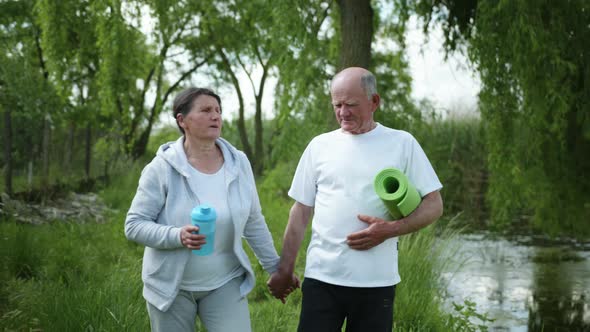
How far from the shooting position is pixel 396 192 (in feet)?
8.38

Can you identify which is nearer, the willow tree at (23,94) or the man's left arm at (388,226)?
A: the man's left arm at (388,226)

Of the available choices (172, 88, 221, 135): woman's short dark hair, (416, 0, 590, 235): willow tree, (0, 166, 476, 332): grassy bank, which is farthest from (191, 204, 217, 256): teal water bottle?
(416, 0, 590, 235): willow tree

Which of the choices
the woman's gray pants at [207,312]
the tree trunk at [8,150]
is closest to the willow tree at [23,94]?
the tree trunk at [8,150]

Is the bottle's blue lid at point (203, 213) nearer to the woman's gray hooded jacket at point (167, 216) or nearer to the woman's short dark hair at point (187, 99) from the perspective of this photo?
the woman's gray hooded jacket at point (167, 216)

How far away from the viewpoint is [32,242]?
578 cm

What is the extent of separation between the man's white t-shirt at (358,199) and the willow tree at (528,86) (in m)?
3.25

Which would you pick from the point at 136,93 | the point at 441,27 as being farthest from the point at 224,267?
the point at 136,93

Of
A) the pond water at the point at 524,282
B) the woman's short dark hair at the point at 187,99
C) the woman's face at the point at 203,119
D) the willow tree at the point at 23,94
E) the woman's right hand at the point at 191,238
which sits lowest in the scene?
the pond water at the point at 524,282

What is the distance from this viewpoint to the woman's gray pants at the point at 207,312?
2.62 meters

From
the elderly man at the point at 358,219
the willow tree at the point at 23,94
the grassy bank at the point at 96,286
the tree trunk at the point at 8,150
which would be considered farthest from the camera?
the tree trunk at the point at 8,150

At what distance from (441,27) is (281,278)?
212 inches

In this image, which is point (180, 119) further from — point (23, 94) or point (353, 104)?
point (23, 94)

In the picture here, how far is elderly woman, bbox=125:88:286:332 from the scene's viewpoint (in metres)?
Answer: 2.57

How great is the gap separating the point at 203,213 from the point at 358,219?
2.15ft
